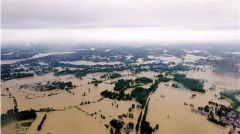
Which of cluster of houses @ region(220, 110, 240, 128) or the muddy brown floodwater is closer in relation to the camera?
the muddy brown floodwater

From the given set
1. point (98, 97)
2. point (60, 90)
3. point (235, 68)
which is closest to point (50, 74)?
point (60, 90)

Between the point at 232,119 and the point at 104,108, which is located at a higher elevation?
the point at 104,108

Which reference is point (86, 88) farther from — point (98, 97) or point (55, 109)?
point (55, 109)

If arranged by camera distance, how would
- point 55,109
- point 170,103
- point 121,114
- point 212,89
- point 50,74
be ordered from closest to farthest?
point 121,114 → point 55,109 → point 170,103 → point 212,89 → point 50,74

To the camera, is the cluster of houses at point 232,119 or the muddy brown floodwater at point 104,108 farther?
the cluster of houses at point 232,119
